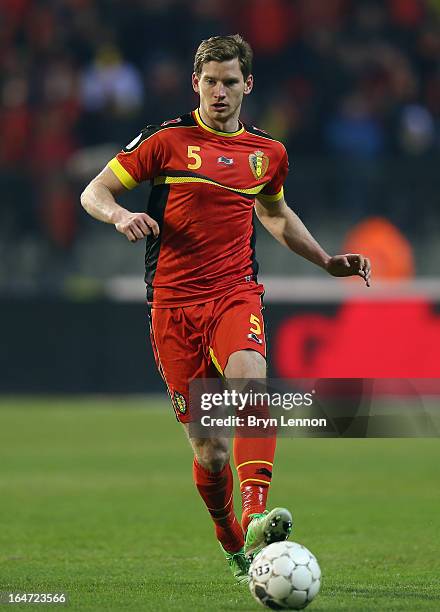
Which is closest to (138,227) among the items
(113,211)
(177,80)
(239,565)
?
(113,211)

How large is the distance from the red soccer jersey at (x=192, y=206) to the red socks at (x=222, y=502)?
76 centimetres

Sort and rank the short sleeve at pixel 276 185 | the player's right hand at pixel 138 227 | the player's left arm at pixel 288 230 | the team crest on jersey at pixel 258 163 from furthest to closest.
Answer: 1. the player's left arm at pixel 288 230
2. the short sleeve at pixel 276 185
3. the team crest on jersey at pixel 258 163
4. the player's right hand at pixel 138 227

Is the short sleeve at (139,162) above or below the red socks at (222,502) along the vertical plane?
→ above

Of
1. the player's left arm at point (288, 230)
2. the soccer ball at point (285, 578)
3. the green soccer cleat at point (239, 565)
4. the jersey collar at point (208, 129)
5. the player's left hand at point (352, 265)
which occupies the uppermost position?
the jersey collar at point (208, 129)

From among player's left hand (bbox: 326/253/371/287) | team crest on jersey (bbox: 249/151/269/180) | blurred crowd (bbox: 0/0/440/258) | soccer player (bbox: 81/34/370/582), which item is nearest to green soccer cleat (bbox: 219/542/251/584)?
soccer player (bbox: 81/34/370/582)

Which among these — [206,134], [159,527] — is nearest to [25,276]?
[159,527]

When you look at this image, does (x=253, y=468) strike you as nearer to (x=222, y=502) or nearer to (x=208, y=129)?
(x=222, y=502)

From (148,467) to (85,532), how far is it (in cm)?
308

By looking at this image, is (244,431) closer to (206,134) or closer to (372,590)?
(372,590)

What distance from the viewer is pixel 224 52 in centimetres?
591

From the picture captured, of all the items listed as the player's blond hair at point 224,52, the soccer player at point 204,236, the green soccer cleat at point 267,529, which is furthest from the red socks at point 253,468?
the player's blond hair at point 224,52

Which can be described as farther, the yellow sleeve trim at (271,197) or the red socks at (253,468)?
the yellow sleeve trim at (271,197)

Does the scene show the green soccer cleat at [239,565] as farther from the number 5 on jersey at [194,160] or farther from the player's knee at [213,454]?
the number 5 on jersey at [194,160]

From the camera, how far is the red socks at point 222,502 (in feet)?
19.6
